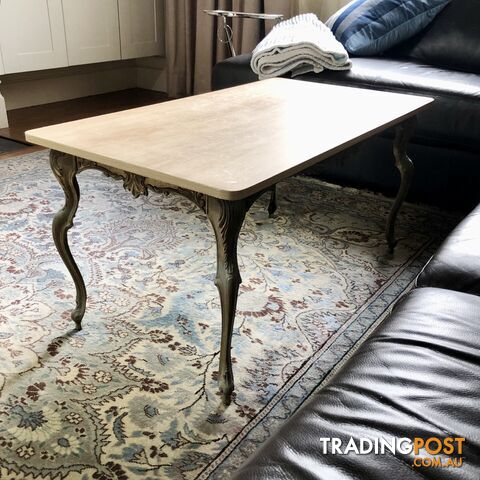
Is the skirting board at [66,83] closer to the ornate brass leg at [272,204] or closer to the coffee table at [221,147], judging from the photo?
the ornate brass leg at [272,204]

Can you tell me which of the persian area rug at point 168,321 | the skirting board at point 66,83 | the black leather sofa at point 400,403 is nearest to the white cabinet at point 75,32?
the skirting board at point 66,83

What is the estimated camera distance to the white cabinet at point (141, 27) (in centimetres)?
367

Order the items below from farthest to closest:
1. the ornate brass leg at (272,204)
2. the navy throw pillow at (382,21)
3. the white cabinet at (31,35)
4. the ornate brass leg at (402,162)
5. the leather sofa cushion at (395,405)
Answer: the white cabinet at (31,35) < the navy throw pillow at (382,21) < the ornate brass leg at (272,204) < the ornate brass leg at (402,162) < the leather sofa cushion at (395,405)

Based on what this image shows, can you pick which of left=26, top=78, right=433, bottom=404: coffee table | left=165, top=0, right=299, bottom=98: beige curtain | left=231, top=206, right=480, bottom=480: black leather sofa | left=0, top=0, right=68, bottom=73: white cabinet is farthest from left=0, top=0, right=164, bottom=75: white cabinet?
left=231, top=206, right=480, bottom=480: black leather sofa

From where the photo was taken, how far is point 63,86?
380 cm

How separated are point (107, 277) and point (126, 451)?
2.25ft

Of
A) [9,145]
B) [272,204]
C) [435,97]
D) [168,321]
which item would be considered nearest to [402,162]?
[435,97]

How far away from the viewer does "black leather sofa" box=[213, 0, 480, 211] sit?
1.97 meters

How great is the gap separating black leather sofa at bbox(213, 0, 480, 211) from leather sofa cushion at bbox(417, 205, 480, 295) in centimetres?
78

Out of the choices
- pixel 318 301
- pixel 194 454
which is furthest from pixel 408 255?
pixel 194 454

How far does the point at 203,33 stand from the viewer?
356cm

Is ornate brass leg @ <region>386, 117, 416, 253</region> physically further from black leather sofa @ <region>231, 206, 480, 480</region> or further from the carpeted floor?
the carpeted floor

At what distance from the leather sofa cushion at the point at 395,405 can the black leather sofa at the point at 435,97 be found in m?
1.07

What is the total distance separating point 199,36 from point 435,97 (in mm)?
2030
